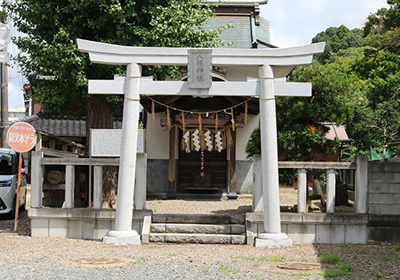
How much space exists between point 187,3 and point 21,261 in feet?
26.6

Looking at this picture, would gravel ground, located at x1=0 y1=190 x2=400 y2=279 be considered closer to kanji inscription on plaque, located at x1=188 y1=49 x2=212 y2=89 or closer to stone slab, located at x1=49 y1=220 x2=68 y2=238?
stone slab, located at x1=49 y1=220 x2=68 y2=238

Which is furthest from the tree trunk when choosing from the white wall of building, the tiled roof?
the tiled roof

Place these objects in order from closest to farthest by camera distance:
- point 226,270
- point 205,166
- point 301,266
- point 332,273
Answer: point 332,273
point 226,270
point 301,266
point 205,166

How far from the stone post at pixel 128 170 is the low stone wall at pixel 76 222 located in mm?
507

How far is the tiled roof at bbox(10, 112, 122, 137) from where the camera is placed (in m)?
20.7

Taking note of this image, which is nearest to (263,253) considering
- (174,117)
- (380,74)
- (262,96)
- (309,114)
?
(262,96)

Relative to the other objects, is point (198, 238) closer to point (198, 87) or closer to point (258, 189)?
point (258, 189)

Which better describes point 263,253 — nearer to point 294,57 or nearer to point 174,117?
point 294,57

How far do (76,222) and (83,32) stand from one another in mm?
5170

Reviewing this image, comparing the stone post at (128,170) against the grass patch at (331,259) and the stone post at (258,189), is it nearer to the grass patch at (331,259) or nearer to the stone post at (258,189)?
the stone post at (258,189)

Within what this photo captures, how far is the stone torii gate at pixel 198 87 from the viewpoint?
27.2 feet

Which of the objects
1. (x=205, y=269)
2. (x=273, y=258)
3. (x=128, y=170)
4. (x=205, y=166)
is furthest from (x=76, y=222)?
(x=205, y=166)

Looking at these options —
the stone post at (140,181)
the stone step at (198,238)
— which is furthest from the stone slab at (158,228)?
the stone post at (140,181)

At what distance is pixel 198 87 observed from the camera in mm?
8445
